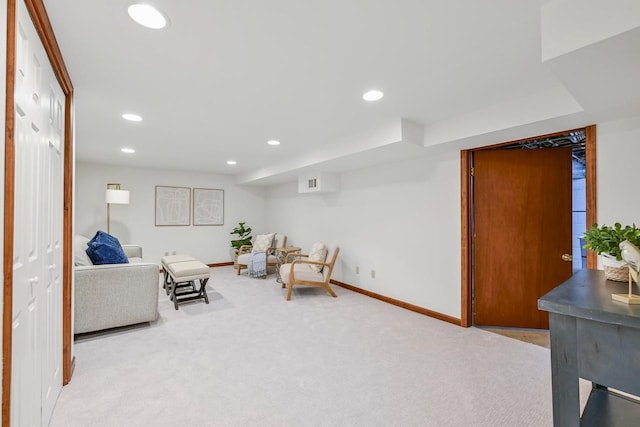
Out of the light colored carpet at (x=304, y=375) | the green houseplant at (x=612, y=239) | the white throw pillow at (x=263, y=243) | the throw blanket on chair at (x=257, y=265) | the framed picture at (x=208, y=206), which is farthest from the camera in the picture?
the framed picture at (x=208, y=206)

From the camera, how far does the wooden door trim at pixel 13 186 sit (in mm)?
975

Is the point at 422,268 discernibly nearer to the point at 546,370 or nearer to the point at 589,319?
the point at 546,370

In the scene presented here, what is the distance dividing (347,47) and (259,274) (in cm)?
449

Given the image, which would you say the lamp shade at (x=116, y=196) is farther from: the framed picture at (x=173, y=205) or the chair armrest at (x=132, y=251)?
the framed picture at (x=173, y=205)

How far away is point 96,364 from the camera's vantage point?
7.66 feet

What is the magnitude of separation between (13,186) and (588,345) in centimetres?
199

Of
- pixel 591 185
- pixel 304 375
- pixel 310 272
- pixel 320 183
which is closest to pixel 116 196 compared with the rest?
pixel 320 183

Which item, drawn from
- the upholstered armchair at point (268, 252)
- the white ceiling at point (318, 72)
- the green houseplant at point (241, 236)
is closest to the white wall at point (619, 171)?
the white ceiling at point (318, 72)

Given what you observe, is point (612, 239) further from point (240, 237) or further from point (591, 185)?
point (240, 237)

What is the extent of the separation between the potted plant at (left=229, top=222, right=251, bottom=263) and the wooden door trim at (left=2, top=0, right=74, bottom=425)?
4626 millimetres

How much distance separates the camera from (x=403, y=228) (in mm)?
3930

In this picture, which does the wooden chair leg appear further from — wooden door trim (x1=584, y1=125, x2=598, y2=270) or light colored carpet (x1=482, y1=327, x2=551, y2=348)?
wooden door trim (x1=584, y1=125, x2=598, y2=270)

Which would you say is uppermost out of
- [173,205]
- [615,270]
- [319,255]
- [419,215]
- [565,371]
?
[173,205]

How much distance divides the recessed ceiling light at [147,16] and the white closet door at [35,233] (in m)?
0.41
